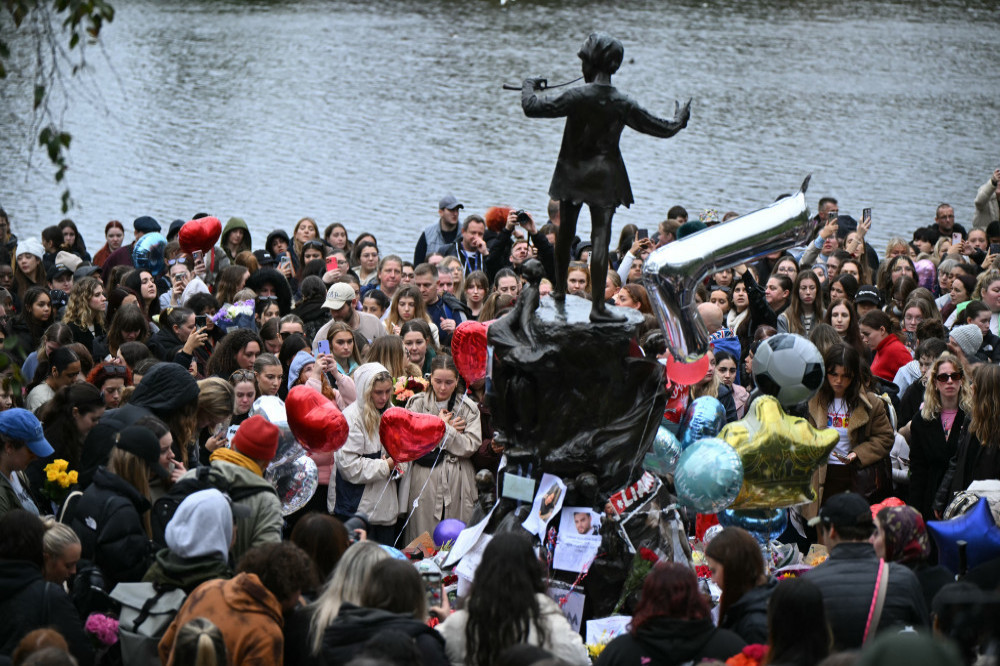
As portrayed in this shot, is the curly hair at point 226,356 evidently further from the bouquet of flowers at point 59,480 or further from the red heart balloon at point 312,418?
the bouquet of flowers at point 59,480

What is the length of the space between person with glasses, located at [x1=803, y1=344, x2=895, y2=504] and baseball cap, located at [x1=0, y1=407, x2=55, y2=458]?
4.72 m

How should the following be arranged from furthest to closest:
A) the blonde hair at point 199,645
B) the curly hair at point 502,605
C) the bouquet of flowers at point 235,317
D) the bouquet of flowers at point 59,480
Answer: the bouquet of flowers at point 235,317
the bouquet of flowers at point 59,480
the curly hair at point 502,605
the blonde hair at point 199,645

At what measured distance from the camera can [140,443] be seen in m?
6.44

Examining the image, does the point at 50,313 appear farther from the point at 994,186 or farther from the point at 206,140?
the point at 206,140

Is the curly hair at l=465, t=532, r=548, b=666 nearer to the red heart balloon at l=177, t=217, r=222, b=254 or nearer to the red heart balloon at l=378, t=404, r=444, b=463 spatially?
the red heart balloon at l=378, t=404, r=444, b=463

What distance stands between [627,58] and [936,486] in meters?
22.2

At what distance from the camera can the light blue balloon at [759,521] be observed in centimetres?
761

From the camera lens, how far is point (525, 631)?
5.20 m

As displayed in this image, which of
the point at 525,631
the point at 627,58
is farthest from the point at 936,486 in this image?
the point at 627,58

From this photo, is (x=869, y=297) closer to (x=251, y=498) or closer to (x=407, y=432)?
(x=407, y=432)

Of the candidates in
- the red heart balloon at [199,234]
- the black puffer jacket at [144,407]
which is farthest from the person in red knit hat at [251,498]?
the red heart balloon at [199,234]

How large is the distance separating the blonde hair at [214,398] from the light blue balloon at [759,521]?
2945mm

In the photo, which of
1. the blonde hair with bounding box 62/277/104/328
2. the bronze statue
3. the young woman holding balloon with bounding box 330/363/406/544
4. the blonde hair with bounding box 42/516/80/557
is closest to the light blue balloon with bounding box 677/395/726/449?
the bronze statue

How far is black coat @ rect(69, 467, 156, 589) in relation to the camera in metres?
6.10
